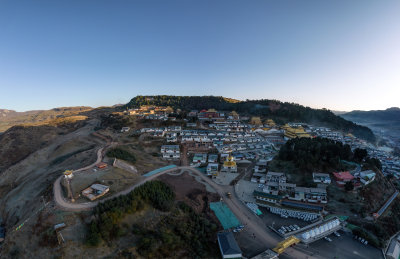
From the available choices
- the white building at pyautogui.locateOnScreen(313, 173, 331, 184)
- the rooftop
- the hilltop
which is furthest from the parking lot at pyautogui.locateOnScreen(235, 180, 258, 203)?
the hilltop

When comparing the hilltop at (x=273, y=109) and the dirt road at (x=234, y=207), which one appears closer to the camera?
the dirt road at (x=234, y=207)

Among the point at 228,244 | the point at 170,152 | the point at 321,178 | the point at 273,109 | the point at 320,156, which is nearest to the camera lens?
the point at 228,244

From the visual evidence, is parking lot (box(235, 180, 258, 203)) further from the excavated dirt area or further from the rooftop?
the rooftop

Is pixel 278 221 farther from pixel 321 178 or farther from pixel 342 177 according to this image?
pixel 342 177

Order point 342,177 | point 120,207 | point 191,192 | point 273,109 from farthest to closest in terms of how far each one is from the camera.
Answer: point 273,109 < point 342,177 < point 191,192 < point 120,207

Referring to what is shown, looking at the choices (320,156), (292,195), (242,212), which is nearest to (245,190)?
(242,212)

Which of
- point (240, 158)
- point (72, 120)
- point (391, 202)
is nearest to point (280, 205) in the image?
point (240, 158)

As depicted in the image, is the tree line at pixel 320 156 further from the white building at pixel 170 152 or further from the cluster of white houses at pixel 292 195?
the white building at pixel 170 152

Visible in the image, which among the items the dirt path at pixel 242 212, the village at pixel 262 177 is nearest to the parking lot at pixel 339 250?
the village at pixel 262 177
